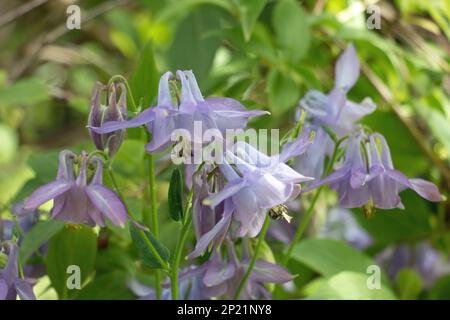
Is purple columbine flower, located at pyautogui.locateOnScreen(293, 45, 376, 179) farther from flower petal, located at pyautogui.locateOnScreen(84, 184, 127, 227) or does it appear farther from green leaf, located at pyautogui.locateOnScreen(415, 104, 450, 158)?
flower petal, located at pyautogui.locateOnScreen(84, 184, 127, 227)

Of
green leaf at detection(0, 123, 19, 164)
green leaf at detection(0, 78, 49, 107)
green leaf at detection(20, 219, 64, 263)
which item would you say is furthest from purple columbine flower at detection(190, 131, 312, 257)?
green leaf at detection(0, 123, 19, 164)

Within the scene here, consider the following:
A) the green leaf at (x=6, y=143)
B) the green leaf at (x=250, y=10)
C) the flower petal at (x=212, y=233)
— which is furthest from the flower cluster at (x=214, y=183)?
the green leaf at (x=6, y=143)

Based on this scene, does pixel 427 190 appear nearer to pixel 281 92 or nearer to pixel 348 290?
pixel 348 290

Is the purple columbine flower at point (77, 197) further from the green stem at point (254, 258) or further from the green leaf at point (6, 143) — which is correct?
the green leaf at point (6, 143)

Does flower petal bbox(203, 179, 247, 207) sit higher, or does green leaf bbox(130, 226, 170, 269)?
flower petal bbox(203, 179, 247, 207)

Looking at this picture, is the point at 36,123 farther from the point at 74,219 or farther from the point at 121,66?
the point at 74,219

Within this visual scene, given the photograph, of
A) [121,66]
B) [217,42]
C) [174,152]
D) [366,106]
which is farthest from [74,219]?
[121,66]

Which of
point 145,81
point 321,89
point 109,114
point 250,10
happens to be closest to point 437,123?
point 321,89
